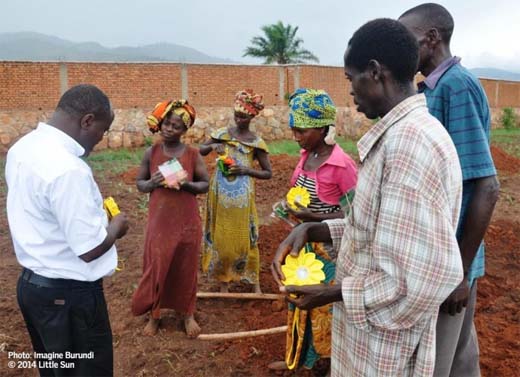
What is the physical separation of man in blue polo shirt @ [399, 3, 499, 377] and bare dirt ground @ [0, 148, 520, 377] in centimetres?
148

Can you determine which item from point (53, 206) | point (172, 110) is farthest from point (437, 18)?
point (172, 110)

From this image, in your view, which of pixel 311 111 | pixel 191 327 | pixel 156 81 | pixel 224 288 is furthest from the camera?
pixel 156 81

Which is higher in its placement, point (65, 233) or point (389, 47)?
point (389, 47)

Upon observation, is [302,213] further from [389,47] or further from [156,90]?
[156,90]

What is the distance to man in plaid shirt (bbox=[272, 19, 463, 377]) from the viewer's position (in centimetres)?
140

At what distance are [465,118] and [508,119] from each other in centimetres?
2791

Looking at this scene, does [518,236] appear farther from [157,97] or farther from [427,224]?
[157,97]

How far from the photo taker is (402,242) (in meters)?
1.42

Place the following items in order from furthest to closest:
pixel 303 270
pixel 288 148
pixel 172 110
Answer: pixel 288 148, pixel 172 110, pixel 303 270

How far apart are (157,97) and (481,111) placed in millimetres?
15147

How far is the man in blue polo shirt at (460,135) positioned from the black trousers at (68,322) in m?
1.66

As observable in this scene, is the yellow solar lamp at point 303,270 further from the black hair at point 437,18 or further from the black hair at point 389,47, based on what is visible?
the black hair at point 437,18

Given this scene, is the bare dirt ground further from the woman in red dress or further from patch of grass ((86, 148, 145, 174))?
patch of grass ((86, 148, 145, 174))

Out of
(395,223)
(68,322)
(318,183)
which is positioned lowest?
(68,322)
